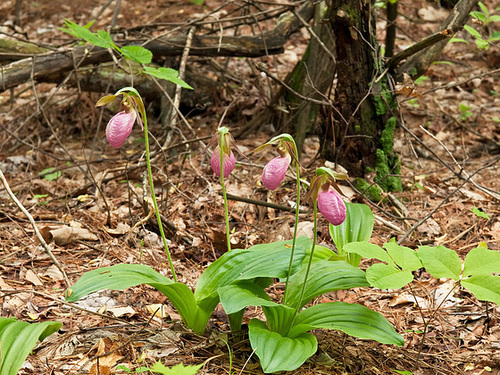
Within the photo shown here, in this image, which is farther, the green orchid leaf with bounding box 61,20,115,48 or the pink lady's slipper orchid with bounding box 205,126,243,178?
the green orchid leaf with bounding box 61,20,115,48

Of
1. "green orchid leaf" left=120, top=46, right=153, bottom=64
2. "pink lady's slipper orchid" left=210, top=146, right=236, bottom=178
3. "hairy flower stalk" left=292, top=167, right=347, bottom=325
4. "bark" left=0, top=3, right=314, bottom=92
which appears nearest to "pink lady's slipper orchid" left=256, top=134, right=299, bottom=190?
"hairy flower stalk" left=292, top=167, right=347, bottom=325

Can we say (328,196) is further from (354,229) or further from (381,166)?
(381,166)

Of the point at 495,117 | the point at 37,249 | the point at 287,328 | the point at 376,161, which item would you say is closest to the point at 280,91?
the point at 376,161

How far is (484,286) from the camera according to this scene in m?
1.60

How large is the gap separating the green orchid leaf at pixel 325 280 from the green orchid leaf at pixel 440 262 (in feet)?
0.76

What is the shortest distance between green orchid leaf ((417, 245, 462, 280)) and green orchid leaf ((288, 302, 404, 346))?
24cm

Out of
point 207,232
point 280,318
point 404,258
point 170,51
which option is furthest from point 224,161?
point 170,51

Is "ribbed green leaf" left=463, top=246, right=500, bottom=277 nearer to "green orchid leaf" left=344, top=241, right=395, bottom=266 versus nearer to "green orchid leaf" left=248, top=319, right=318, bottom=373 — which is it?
"green orchid leaf" left=344, top=241, right=395, bottom=266

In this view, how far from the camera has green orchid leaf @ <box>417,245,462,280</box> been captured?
1.64m

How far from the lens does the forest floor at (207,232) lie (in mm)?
1864

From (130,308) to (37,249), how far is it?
0.75m

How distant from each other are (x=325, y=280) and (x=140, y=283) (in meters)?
0.67

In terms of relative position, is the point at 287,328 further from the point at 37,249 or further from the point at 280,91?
the point at 280,91

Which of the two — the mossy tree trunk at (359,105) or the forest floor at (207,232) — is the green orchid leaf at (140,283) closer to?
the forest floor at (207,232)
